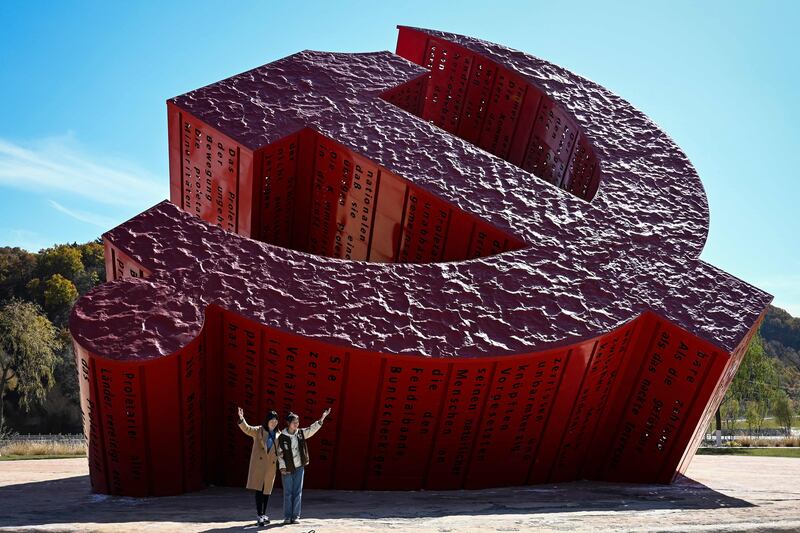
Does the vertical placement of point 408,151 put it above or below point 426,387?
above

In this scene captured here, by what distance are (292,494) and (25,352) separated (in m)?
26.4

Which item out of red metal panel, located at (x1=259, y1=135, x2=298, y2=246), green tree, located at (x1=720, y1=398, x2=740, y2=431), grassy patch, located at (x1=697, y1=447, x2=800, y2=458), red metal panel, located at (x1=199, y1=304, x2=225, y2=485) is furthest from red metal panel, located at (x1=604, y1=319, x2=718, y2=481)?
green tree, located at (x1=720, y1=398, x2=740, y2=431)

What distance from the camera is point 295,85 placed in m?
12.5

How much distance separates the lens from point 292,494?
675 centimetres

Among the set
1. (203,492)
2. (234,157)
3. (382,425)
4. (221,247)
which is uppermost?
(234,157)

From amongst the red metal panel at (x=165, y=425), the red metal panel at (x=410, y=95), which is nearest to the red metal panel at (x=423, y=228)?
the red metal panel at (x=410, y=95)

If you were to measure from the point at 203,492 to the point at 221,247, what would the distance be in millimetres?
2471

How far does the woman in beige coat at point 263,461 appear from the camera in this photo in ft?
22.7

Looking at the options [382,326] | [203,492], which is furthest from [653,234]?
[203,492]

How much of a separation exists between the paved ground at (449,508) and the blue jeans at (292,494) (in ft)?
0.47

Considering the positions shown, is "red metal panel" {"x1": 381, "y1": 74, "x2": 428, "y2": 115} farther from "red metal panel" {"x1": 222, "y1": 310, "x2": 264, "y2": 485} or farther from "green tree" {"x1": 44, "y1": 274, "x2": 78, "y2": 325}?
"green tree" {"x1": 44, "y1": 274, "x2": 78, "y2": 325}

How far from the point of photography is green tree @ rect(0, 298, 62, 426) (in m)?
30.2

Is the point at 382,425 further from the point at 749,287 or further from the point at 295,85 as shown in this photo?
the point at 295,85

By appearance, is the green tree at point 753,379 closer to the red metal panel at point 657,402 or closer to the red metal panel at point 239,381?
the red metal panel at point 657,402
